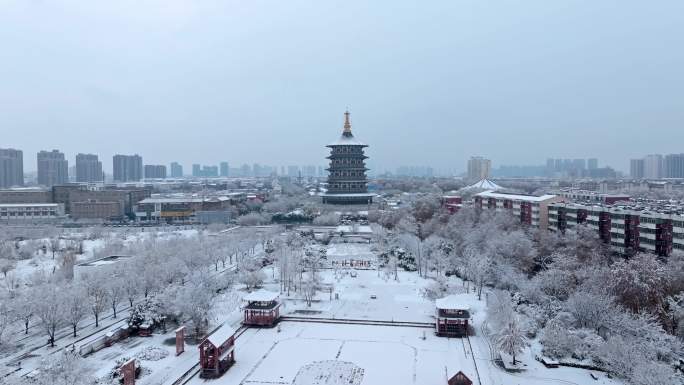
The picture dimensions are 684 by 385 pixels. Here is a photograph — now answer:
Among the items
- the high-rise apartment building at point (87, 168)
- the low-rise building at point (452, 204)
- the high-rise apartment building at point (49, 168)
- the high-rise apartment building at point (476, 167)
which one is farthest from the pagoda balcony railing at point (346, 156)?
the high-rise apartment building at point (87, 168)

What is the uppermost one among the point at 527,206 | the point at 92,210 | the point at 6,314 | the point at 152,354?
the point at 527,206

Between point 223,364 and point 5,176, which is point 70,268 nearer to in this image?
point 223,364

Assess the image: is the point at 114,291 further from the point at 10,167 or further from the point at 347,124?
the point at 10,167

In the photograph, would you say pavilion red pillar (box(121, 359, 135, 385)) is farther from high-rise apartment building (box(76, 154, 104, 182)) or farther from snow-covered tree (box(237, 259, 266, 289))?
high-rise apartment building (box(76, 154, 104, 182))

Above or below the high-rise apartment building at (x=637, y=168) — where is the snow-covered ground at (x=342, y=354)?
below

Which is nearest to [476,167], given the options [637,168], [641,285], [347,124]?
[637,168]

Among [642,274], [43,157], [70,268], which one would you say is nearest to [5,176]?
[43,157]

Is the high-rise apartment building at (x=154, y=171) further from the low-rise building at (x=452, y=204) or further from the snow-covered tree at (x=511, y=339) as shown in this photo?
the snow-covered tree at (x=511, y=339)
